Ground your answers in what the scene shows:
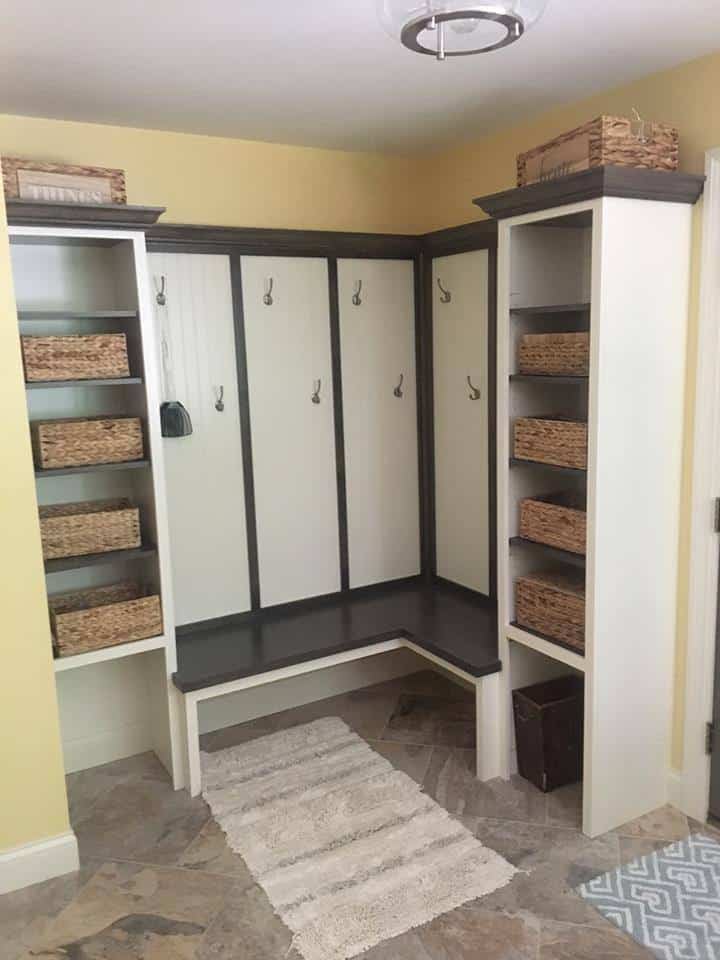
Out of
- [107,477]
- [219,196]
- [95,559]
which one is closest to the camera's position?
[95,559]

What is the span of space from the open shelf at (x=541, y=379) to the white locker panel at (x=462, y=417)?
597mm

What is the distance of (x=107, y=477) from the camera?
3.09 meters

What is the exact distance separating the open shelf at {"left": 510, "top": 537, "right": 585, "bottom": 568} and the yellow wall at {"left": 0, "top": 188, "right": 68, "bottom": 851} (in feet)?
5.17

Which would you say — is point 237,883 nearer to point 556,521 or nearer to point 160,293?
point 556,521

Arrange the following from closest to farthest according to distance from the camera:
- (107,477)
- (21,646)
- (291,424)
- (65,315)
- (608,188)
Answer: (608,188) < (21,646) < (65,315) < (107,477) < (291,424)

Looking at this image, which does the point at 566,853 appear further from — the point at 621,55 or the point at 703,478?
the point at 621,55

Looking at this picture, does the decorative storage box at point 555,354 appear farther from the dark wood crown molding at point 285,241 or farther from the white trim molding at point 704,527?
the dark wood crown molding at point 285,241

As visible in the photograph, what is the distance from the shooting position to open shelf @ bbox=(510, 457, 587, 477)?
256 centimetres

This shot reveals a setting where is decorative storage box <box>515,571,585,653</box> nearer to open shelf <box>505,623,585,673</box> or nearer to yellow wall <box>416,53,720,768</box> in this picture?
open shelf <box>505,623,585,673</box>

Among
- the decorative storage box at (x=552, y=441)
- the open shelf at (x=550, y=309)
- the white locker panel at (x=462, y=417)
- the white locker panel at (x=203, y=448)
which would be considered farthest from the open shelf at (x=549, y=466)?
the white locker panel at (x=203, y=448)

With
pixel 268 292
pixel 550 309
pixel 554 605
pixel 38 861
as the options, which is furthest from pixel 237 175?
pixel 38 861

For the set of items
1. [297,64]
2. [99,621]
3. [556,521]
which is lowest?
[99,621]

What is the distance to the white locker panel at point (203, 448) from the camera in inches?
124

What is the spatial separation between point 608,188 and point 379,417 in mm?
1582
